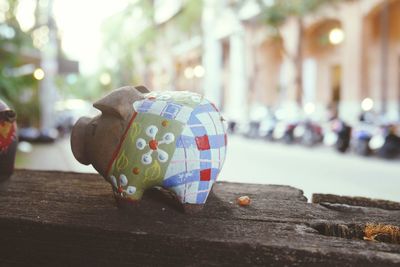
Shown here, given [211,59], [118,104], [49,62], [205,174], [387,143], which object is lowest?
[387,143]

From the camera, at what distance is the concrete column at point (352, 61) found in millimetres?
12922

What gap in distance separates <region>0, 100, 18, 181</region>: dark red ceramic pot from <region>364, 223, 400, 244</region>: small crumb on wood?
1677 mm

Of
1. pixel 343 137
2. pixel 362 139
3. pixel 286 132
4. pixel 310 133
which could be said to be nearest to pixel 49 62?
pixel 286 132

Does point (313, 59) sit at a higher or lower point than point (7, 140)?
higher

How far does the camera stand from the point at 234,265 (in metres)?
1.23

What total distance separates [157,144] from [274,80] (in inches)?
711

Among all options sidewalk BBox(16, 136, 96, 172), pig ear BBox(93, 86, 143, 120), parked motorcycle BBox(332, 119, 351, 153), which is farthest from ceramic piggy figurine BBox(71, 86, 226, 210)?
parked motorcycle BBox(332, 119, 351, 153)

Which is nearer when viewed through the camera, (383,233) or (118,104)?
(383,233)

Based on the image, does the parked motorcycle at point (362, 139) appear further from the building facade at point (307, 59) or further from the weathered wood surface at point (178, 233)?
the weathered wood surface at point (178, 233)

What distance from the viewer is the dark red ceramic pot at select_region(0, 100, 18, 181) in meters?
1.98

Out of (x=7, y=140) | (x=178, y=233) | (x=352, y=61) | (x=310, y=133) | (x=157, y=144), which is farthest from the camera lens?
(x=352, y=61)

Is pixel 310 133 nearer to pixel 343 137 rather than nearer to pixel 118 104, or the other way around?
pixel 343 137

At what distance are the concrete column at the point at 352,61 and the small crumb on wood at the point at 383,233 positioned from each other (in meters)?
12.1

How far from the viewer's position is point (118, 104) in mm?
1485
